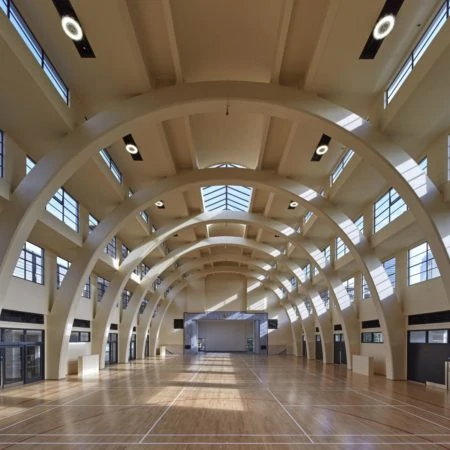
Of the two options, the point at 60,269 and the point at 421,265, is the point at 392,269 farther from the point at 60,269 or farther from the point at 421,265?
the point at 60,269

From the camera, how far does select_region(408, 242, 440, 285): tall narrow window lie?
22.2 m

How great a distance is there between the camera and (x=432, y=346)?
22.1 metres

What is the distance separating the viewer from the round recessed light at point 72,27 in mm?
11750

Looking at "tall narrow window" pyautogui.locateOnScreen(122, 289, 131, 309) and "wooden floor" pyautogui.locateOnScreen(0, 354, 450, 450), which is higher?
"tall narrow window" pyautogui.locateOnScreen(122, 289, 131, 309)

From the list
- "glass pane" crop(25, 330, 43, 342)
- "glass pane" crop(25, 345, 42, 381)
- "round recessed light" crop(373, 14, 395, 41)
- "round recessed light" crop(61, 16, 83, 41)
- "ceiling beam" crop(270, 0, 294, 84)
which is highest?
"ceiling beam" crop(270, 0, 294, 84)

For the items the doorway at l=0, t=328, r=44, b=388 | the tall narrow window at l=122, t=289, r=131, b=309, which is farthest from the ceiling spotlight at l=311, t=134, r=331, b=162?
the tall narrow window at l=122, t=289, r=131, b=309

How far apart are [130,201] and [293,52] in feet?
41.9

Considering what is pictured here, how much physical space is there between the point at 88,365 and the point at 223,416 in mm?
15890

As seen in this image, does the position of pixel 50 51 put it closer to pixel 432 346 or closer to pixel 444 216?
pixel 444 216

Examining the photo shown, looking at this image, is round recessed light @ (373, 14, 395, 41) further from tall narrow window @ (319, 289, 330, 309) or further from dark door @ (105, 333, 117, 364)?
tall narrow window @ (319, 289, 330, 309)

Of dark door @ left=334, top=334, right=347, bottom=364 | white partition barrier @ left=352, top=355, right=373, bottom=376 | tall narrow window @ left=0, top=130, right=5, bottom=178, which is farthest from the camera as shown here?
dark door @ left=334, top=334, right=347, bottom=364

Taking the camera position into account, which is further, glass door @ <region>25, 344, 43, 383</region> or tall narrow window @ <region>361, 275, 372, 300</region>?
tall narrow window @ <region>361, 275, 372, 300</region>

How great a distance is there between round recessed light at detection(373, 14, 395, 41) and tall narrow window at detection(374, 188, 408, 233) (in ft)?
36.4

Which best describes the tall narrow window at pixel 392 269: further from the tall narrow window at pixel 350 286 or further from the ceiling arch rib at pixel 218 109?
the ceiling arch rib at pixel 218 109
